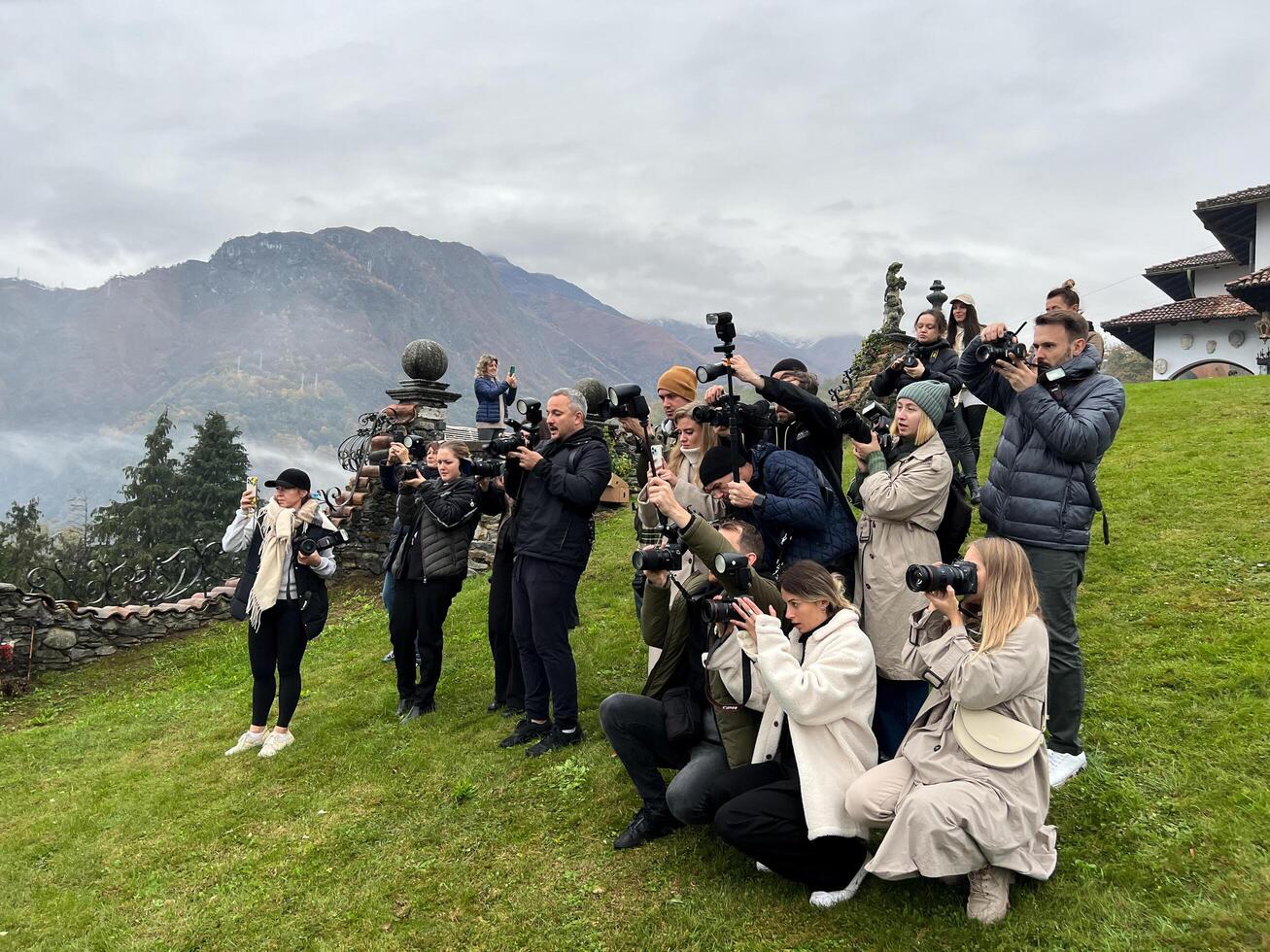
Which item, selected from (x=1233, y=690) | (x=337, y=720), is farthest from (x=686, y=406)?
(x=337, y=720)

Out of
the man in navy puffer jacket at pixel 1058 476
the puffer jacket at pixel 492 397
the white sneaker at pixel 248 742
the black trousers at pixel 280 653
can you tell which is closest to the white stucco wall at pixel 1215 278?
the puffer jacket at pixel 492 397

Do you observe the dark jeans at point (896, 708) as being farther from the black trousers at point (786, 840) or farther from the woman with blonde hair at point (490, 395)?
the woman with blonde hair at point (490, 395)

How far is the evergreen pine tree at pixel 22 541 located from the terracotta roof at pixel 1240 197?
47.6 meters

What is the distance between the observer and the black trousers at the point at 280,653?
17.3 ft

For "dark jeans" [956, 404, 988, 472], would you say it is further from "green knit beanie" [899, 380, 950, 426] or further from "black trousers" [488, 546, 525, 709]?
"black trousers" [488, 546, 525, 709]

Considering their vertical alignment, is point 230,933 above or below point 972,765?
below

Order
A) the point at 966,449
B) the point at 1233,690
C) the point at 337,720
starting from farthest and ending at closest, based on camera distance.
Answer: the point at 966,449
the point at 337,720
the point at 1233,690

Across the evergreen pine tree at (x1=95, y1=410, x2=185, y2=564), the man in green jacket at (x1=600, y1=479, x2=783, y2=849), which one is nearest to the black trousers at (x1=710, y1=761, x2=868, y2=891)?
the man in green jacket at (x1=600, y1=479, x2=783, y2=849)

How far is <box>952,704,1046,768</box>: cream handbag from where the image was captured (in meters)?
2.61

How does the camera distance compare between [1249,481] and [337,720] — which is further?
[1249,481]

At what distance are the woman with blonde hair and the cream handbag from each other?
365 inches

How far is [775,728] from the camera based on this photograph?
10.4ft

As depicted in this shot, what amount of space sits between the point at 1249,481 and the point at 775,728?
7776mm

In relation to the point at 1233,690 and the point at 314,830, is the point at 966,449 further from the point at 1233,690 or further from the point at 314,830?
the point at 314,830
